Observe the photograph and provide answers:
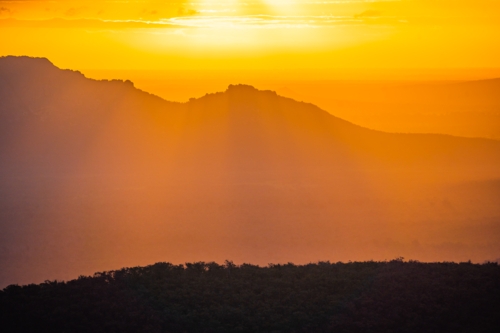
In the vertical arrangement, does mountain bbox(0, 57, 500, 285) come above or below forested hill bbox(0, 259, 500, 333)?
above

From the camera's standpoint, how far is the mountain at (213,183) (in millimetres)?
→ 35031

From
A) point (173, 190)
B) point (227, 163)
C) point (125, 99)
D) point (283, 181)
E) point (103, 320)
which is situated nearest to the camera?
point (103, 320)

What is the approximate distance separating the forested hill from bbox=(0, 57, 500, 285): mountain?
54.4ft

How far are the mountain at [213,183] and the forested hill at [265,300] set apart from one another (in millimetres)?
16590

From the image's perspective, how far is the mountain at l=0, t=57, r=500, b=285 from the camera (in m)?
35.0

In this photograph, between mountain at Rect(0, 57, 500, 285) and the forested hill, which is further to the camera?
mountain at Rect(0, 57, 500, 285)

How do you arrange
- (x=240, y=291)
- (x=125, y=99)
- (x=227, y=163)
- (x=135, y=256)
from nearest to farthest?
(x=240, y=291) < (x=135, y=256) < (x=227, y=163) < (x=125, y=99)

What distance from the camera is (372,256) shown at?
3388 centimetres

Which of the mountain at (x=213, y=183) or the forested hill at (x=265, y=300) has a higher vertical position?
the mountain at (x=213, y=183)

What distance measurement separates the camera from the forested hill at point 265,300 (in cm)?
1302

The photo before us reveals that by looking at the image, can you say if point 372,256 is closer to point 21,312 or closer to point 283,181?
point 283,181

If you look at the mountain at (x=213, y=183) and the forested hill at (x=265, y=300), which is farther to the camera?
the mountain at (x=213, y=183)

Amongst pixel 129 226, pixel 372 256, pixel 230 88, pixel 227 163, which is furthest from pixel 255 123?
pixel 372 256

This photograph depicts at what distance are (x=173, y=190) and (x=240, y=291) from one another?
32.5 metres
